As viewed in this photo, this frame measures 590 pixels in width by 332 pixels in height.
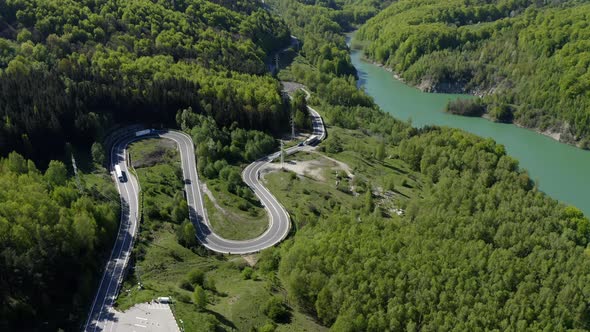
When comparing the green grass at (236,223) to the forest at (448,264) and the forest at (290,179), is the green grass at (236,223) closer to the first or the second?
the forest at (290,179)

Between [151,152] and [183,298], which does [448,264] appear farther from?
[151,152]

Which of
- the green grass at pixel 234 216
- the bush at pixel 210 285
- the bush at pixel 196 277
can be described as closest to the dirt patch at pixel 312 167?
the green grass at pixel 234 216

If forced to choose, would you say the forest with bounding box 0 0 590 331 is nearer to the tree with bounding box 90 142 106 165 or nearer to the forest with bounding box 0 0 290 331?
the forest with bounding box 0 0 290 331

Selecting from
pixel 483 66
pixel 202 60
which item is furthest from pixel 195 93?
pixel 483 66

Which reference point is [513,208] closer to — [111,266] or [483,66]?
[111,266]

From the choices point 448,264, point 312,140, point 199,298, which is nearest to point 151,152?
point 312,140
